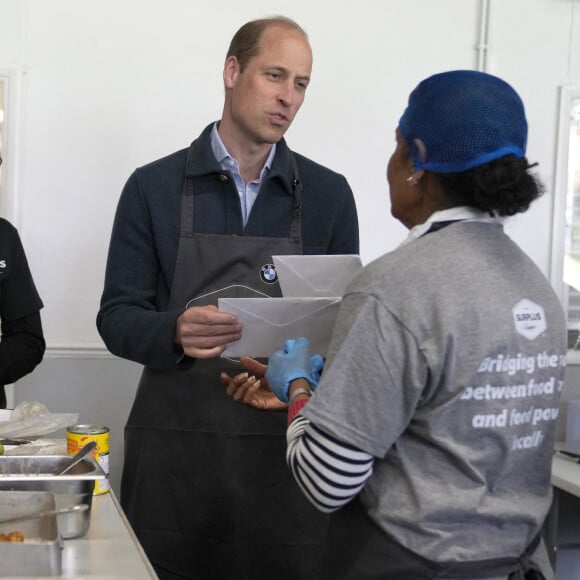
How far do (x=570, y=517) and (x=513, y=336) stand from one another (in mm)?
2622

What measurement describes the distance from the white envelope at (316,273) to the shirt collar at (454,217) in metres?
0.46

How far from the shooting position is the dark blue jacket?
2.02 metres

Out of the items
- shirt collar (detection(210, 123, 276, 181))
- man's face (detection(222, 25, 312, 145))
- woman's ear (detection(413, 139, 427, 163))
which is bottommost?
woman's ear (detection(413, 139, 427, 163))

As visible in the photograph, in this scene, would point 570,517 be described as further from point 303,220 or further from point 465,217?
point 465,217

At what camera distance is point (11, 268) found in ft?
8.91

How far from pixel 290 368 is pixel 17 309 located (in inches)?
59.5

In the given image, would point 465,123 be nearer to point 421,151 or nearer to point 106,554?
point 421,151

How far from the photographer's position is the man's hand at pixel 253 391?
1.83 m

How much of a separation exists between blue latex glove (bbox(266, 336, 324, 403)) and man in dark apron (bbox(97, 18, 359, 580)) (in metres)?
0.48

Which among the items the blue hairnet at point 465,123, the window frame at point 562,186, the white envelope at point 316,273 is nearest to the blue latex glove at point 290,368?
the white envelope at point 316,273

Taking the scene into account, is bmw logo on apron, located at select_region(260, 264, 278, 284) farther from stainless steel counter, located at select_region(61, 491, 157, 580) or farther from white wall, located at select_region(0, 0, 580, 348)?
white wall, located at select_region(0, 0, 580, 348)

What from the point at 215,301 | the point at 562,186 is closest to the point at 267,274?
the point at 215,301

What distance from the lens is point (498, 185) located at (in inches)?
48.7

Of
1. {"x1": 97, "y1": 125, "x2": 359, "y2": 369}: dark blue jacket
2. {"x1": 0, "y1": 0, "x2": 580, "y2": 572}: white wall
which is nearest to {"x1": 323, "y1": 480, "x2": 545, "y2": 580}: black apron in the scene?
{"x1": 97, "y1": 125, "x2": 359, "y2": 369}: dark blue jacket
